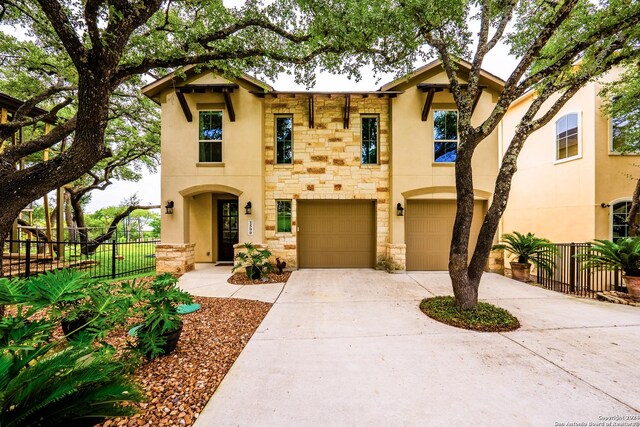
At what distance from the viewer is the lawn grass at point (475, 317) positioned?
409cm

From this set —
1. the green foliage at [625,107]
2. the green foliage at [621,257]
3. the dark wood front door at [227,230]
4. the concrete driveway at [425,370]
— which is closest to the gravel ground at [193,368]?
the concrete driveway at [425,370]

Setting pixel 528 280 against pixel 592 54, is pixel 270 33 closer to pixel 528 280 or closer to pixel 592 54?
pixel 592 54

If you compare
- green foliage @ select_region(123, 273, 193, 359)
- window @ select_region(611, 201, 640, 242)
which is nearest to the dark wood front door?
green foliage @ select_region(123, 273, 193, 359)

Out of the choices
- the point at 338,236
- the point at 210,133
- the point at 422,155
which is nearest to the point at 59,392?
the point at 338,236

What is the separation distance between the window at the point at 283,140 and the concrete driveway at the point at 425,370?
515 cm

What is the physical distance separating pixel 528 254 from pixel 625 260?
6.02 feet

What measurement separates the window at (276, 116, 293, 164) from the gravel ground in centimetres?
526

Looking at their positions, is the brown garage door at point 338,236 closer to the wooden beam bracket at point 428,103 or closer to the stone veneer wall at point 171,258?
the wooden beam bracket at point 428,103

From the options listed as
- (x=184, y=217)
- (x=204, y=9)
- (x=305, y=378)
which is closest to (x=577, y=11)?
(x=204, y=9)

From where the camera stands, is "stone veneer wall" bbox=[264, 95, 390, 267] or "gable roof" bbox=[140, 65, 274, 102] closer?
"gable roof" bbox=[140, 65, 274, 102]

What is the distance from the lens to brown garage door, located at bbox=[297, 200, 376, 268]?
8.59 meters

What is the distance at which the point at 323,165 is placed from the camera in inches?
331

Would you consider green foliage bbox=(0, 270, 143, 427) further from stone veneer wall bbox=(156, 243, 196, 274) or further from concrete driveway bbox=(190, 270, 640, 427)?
stone veneer wall bbox=(156, 243, 196, 274)

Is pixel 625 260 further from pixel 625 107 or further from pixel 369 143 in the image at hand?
pixel 369 143
